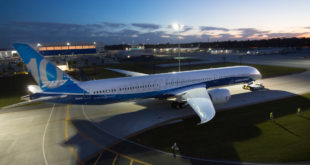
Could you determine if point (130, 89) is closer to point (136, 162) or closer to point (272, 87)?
point (136, 162)

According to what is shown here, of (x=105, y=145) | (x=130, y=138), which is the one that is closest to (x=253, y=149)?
(x=130, y=138)

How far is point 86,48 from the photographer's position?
171875mm

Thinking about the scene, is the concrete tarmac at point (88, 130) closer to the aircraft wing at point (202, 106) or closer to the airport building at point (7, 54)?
the aircraft wing at point (202, 106)

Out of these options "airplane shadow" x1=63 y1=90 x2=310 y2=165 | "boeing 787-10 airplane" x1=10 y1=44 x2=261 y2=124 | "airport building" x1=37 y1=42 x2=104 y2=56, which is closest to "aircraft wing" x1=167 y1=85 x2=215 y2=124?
"boeing 787-10 airplane" x1=10 y1=44 x2=261 y2=124

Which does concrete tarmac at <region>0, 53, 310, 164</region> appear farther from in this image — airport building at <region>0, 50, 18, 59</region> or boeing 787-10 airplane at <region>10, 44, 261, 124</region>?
airport building at <region>0, 50, 18, 59</region>

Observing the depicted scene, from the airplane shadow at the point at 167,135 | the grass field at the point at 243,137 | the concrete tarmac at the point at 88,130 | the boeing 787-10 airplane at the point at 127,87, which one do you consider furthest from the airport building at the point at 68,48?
the grass field at the point at 243,137

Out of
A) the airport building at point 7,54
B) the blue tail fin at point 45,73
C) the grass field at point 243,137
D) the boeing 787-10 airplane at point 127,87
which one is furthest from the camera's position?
the airport building at point 7,54

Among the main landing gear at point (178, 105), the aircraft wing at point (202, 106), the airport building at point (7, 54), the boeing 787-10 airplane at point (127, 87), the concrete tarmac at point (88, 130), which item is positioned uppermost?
the airport building at point (7, 54)

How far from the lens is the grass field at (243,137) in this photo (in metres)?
15.3

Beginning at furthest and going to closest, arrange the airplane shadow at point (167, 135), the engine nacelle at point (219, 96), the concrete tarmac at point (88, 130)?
the engine nacelle at point (219, 96) < the concrete tarmac at point (88, 130) < the airplane shadow at point (167, 135)

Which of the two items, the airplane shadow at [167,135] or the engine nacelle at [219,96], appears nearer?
the airplane shadow at [167,135]

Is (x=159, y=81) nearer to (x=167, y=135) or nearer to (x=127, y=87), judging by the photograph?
(x=127, y=87)

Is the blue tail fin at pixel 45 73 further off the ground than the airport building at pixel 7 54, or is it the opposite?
the airport building at pixel 7 54

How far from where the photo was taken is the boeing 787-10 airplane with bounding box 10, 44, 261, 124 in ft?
64.1
